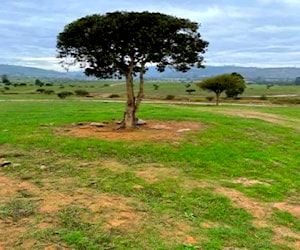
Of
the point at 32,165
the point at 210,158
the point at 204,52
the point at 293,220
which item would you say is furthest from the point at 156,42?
the point at 293,220

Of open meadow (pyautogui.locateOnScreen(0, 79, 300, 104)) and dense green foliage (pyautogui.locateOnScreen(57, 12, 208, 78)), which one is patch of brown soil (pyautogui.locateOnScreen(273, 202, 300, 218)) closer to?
dense green foliage (pyautogui.locateOnScreen(57, 12, 208, 78))

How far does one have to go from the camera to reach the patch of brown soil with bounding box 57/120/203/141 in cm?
1581

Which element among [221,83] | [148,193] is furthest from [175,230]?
[221,83]

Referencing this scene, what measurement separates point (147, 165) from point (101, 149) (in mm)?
2289

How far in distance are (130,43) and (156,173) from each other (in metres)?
6.72

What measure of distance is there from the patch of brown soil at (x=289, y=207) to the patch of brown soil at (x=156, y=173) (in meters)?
2.67

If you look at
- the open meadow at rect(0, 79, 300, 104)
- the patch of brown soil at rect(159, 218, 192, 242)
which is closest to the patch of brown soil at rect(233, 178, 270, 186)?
the patch of brown soil at rect(159, 218, 192, 242)

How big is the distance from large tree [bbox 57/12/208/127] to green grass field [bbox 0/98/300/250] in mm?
3402

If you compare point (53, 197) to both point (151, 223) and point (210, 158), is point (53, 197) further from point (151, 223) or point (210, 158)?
point (210, 158)

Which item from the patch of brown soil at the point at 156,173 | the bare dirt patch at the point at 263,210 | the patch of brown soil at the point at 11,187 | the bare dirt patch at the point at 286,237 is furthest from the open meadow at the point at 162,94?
the bare dirt patch at the point at 286,237

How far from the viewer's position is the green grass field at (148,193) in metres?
7.29

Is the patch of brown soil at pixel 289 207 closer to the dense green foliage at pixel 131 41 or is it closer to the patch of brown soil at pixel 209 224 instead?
the patch of brown soil at pixel 209 224

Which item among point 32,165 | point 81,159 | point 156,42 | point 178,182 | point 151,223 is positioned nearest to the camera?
point 151,223

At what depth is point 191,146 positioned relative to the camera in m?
14.7
